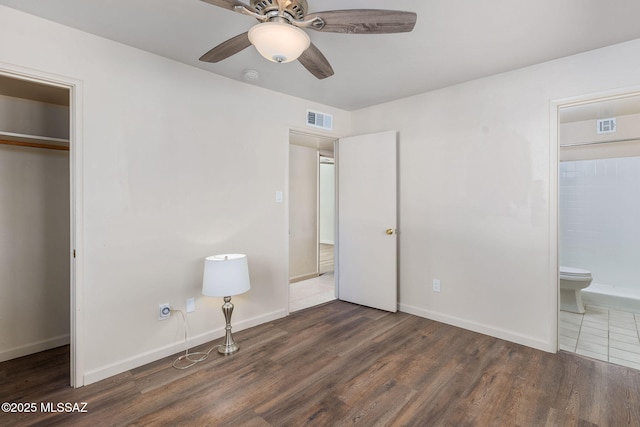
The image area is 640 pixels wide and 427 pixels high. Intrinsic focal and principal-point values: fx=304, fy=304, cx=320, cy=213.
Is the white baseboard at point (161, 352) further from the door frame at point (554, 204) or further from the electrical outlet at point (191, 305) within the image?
the door frame at point (554, 204)

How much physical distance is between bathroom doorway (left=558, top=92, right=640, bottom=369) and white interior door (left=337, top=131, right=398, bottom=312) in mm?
1834

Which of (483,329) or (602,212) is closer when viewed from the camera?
(483,329)

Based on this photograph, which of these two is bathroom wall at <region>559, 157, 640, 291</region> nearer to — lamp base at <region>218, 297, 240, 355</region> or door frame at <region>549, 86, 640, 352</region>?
door frame at <region>549, 86, 640, 352</region>

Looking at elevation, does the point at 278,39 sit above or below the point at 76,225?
above

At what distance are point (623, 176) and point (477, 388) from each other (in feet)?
12.0

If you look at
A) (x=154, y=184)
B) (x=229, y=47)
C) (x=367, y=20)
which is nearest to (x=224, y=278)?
(x=154, y=184)

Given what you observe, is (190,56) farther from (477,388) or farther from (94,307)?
(477,388)

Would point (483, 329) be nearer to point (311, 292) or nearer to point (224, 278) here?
point (311, 292)

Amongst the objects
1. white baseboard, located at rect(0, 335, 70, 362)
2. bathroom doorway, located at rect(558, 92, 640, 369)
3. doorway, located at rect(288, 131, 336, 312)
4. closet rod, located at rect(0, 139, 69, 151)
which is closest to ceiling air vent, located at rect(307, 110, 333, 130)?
doorway, located at rect(288, 131, 336, 312)

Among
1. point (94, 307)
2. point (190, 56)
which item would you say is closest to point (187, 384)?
point (94, 307)

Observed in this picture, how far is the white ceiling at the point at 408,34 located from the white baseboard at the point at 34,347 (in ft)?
8.20

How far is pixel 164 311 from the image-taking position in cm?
244

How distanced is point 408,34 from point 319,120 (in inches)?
65.0

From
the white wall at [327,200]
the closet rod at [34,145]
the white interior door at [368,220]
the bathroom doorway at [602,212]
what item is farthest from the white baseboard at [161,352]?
the white wall at [327,200]
